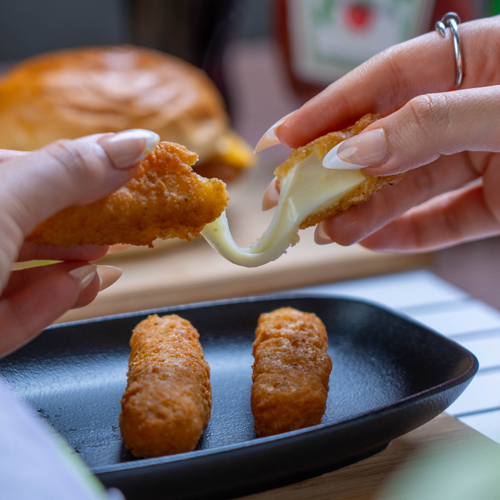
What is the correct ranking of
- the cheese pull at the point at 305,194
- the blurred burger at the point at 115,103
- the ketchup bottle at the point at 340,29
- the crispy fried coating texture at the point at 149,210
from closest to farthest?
the crispy fried coating texture at the point at 149,210, the cheese pull at the point at 305,194, the blurred burger at the point at 115,103, the ketchup bottle at the point at 340,29

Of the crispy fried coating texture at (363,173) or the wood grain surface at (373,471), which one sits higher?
the crispy fried coating texture at (363,173)

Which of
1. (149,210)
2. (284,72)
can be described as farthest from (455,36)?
(284,72)

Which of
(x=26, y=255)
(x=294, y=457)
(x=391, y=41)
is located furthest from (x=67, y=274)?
(x=391, y=41)

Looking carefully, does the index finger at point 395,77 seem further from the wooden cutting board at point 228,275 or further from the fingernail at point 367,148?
the wooden cutting board at point 228,275

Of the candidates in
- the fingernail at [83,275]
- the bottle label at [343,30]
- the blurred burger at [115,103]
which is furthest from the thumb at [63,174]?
the bottle label at [343,30]

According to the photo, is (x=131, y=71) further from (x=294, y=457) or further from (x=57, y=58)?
(x=294, y=457)

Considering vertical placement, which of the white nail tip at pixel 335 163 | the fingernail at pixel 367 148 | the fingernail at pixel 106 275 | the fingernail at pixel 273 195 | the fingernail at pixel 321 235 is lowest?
the fingernail at pixel 106 275

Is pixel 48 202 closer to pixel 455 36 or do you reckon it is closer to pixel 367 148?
pixel 367 148
